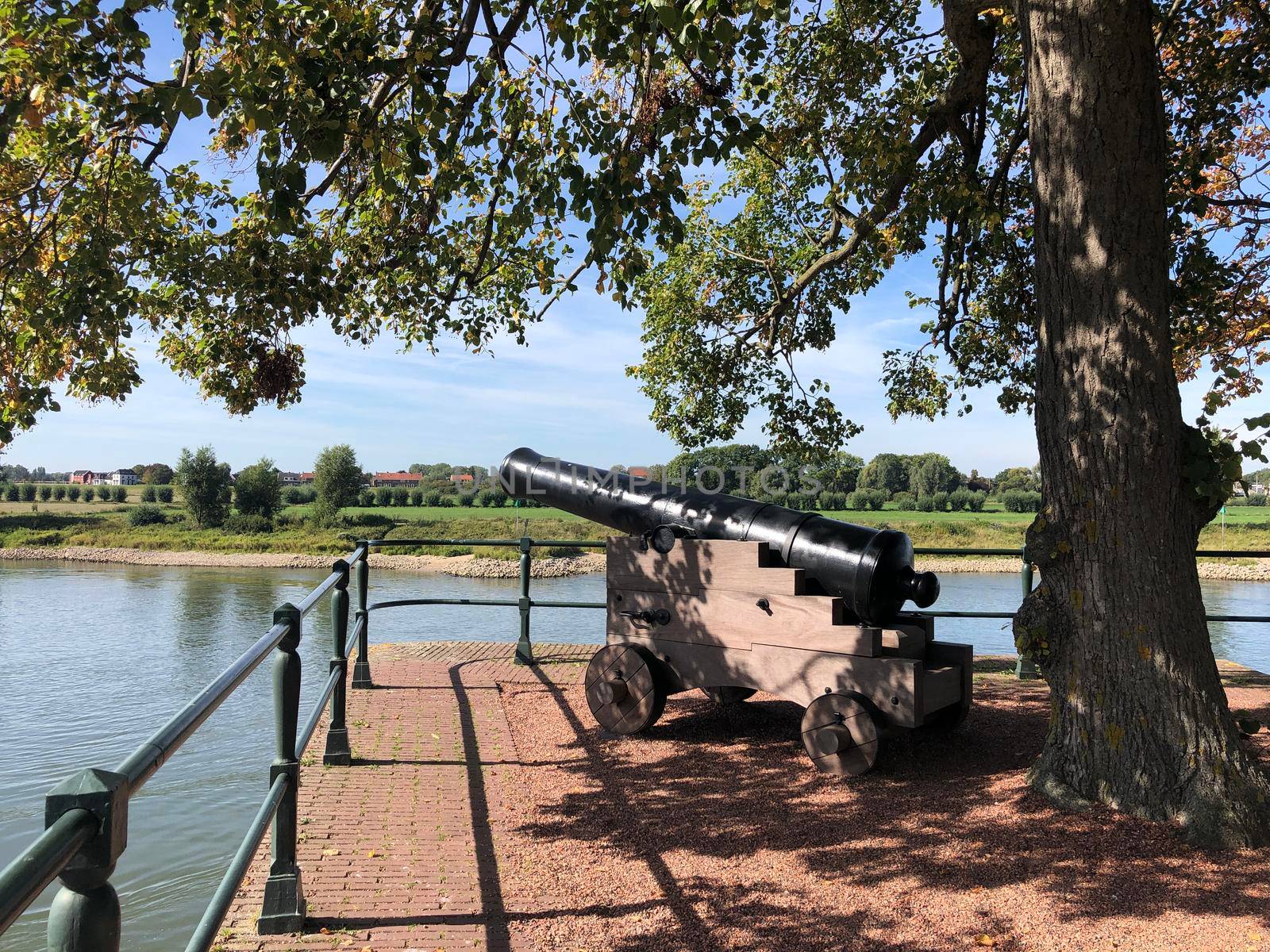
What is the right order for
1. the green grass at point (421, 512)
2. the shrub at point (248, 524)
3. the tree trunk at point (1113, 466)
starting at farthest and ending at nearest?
the green grass at point (421, 512) → the shrub at point (248, 524) → the tree trunk at point (1113, 466)

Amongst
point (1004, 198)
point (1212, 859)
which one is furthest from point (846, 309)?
point (1212, 859)

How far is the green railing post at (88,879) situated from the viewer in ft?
3.60

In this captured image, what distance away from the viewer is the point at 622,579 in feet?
18.6

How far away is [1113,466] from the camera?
4.14 m

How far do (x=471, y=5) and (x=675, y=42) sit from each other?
2.05 m

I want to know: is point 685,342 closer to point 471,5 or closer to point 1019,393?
point 1019,393

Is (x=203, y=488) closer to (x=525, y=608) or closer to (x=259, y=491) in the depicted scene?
(x=259, y=491)

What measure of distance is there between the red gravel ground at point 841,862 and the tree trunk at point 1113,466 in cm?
36

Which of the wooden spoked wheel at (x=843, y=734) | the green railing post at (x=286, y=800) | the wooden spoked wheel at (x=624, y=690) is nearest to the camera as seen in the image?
the green railing post at (x=286, y=800)

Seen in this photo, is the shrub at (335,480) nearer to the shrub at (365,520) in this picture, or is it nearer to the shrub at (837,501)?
the shrub at (365,520)

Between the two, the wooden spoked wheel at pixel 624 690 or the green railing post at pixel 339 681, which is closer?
the green railing post at pixel 339 681

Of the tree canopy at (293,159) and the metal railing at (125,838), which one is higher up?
the tree canopy at (293,159)

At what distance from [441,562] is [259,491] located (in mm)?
18543

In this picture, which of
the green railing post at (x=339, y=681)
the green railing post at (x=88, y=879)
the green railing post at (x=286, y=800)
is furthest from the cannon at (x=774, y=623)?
the green railing post at (x=88, y=879)
